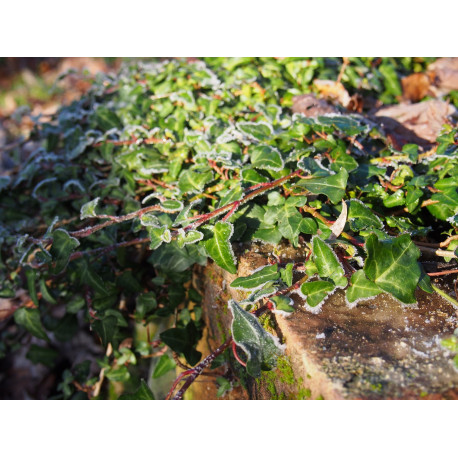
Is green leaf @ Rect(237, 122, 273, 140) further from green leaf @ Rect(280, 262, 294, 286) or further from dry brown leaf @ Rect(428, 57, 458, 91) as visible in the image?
dry brown leaf @ Rect(428, 57, 458, 91)

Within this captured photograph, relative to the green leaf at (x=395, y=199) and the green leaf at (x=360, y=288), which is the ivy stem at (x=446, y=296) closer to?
the green leaf at (x=360, y=288)

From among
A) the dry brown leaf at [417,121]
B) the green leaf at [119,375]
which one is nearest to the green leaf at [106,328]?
the green leaf at [119,375]

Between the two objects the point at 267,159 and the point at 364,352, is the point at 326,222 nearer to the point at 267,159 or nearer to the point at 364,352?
the point at 267,159

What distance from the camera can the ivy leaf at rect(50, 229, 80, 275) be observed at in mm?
1657

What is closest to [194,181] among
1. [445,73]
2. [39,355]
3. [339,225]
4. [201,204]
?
[201,204]

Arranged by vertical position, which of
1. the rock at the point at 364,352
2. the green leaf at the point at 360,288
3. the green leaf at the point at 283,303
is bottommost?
the rock at the point at 364,352

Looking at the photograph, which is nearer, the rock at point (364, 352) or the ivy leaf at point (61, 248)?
the rock at point (364, 352)

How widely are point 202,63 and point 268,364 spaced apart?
218 cm

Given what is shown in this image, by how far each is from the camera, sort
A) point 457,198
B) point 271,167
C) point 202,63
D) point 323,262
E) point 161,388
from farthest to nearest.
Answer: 1. point 202,63
2. point 161,388
3. point 271,167
4. point 457,198
5. point 323,262

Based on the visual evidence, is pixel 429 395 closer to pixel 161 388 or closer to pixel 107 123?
pixel 161 388

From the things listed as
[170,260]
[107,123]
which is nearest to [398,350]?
[170,260]

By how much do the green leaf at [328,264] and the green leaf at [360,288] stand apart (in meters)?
0.03

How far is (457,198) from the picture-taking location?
151 centimetres

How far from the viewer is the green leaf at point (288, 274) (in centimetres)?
134
